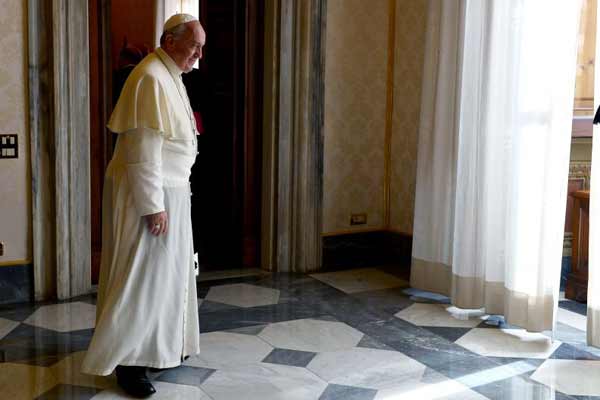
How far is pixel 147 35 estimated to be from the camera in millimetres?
6238

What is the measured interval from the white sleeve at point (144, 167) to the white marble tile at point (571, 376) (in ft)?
6.21

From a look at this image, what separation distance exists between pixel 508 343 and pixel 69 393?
7.25ft

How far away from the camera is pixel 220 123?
20.0 feet

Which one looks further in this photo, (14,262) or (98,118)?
(98,118)

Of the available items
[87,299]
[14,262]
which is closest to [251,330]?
[87,299]

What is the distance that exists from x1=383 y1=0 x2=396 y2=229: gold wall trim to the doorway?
1.02m

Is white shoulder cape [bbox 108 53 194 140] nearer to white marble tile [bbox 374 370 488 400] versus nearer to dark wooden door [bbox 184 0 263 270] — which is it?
white marble tile [bbox 374 370 488 400]

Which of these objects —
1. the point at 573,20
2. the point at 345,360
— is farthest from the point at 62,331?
the point at 573,20

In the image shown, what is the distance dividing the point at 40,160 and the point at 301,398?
2.35 metres

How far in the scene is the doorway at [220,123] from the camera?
5.08 m

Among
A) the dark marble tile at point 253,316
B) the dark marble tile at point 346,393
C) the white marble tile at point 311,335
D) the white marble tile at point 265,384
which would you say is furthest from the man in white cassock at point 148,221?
the dark marble tile at point 253,316

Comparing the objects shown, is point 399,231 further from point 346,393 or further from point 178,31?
point 178,31

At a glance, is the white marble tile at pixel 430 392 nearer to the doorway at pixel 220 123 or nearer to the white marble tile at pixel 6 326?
the white marble tile at pixel 6 326

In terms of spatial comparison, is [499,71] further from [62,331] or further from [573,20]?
[62,331]
